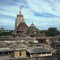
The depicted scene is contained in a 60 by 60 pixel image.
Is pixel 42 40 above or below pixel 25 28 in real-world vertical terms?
below

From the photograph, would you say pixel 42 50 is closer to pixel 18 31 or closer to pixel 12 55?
pixel 12 55

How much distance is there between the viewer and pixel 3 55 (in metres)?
27.5

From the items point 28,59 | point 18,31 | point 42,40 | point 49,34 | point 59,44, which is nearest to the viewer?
point 28,59

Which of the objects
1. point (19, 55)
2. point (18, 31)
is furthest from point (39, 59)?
point (18, 31)

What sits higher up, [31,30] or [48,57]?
[31,30]

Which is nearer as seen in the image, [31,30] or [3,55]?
[3,55]

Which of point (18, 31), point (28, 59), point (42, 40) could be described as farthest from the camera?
point (18, 31)

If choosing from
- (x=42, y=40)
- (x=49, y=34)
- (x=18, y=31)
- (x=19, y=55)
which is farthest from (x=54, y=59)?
(x=49, y=34)

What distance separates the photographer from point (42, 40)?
47.4m

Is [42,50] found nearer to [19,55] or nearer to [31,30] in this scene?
[19,55]

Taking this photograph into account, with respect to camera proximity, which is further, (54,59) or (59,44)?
(59,44)

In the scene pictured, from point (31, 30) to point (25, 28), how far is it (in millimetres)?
5016

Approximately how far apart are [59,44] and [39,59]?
1595cm

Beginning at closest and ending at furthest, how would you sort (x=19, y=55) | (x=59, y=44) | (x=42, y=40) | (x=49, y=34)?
(x=19, y=55) < (x=59, y=44) < (x=42, y=40) < (x=49, y=34)
